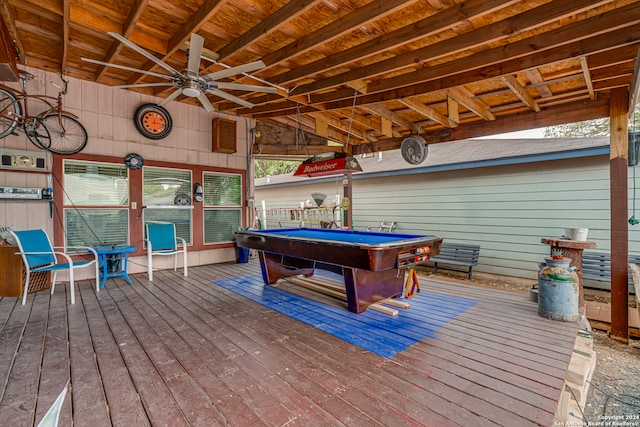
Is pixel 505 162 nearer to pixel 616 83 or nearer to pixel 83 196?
pixel 616 83

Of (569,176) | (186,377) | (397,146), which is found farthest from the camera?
(397,146)

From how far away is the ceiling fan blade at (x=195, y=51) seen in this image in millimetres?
2686

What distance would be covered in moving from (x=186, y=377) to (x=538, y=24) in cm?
406

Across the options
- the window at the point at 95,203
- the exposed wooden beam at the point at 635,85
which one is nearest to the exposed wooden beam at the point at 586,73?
the exposed wooden beam at the point at 635,85

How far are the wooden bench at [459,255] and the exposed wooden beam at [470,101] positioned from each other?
2777mm

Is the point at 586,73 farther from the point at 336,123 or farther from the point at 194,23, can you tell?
the point at 194,23

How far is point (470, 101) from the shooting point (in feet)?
15.5

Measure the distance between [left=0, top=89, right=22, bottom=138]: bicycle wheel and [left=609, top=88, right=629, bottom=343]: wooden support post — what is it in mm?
7832

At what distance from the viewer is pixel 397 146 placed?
6.59 metres

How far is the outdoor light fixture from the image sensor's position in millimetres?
4543

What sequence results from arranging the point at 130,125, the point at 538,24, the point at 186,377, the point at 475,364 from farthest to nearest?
the point at 130,125
the point at 538,24
the point at 475,364
the point at 186,377

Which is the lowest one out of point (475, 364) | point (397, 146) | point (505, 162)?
point (475, 364)

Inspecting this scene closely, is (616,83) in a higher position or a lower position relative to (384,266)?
higher

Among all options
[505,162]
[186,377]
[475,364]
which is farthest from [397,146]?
[186,377]
